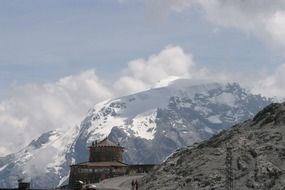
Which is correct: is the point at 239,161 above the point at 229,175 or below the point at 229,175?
above

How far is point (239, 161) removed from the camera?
10888 centimetres

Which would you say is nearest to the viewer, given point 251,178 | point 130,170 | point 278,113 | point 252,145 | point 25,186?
point 25,186

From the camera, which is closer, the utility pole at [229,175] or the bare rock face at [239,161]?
the utility pole at [229,175]

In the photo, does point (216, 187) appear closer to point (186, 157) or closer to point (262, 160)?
point (262, 160)

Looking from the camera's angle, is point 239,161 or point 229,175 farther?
point 239,161

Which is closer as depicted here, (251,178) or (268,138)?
(251,178)

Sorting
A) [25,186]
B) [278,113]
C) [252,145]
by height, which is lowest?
[25,186]

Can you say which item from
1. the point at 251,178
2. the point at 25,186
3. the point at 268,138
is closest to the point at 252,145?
the point at 268,138

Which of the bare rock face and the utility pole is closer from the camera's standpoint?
the utility pole

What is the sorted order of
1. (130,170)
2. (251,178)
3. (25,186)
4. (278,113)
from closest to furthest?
(25,186) < (251,178) < (278,113) < (130,170)

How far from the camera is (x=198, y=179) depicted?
109 metres

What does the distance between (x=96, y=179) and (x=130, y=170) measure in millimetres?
12018

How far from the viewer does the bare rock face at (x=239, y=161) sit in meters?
104

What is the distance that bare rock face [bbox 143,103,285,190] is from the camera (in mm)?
103750
